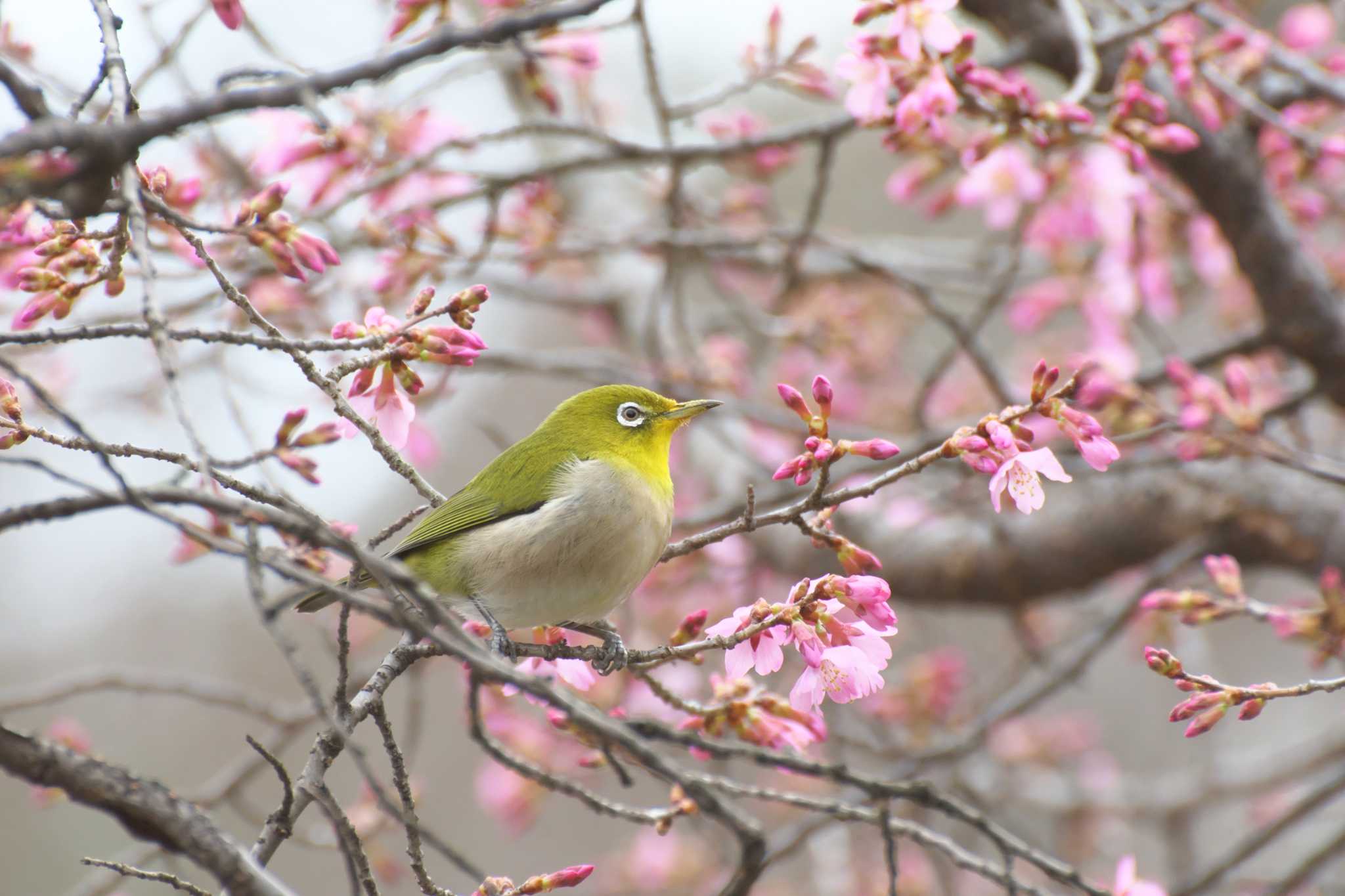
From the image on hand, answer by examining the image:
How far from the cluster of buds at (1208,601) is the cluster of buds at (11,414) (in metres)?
2.60

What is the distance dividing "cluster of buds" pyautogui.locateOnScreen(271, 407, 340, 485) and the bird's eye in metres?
1.30

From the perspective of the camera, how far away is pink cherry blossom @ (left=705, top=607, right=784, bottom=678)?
2254 mm

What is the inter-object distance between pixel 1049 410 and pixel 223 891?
1.67 m

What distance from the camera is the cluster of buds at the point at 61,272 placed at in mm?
2232

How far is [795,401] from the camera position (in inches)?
89.3

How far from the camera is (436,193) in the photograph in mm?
5305

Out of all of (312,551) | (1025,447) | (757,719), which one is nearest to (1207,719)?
(1025,447)

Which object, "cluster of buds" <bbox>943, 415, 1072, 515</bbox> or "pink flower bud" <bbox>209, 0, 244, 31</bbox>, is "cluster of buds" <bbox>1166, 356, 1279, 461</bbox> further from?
"pink flower bud" <bbox>209, 0, 244, 31</bbox>

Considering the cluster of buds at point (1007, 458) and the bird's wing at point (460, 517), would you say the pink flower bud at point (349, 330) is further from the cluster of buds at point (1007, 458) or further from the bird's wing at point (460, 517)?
the cluster of buds at point (1007, 458)

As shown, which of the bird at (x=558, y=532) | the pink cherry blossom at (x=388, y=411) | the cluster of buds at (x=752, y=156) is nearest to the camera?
the pink cherry blossom at (x=388, y=411)

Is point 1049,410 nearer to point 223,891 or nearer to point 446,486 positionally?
point 223,891

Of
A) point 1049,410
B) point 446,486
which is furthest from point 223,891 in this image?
point 446,486

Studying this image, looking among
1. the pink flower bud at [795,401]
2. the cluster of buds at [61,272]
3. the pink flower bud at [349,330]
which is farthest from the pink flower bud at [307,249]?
the pink flower bud at [795,401]

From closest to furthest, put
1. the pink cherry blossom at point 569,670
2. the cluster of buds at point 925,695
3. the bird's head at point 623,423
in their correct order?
the pink cherry blossom at point 569,670 → the bird's head at point 623,423 → the cluster of buds at point 925,695
